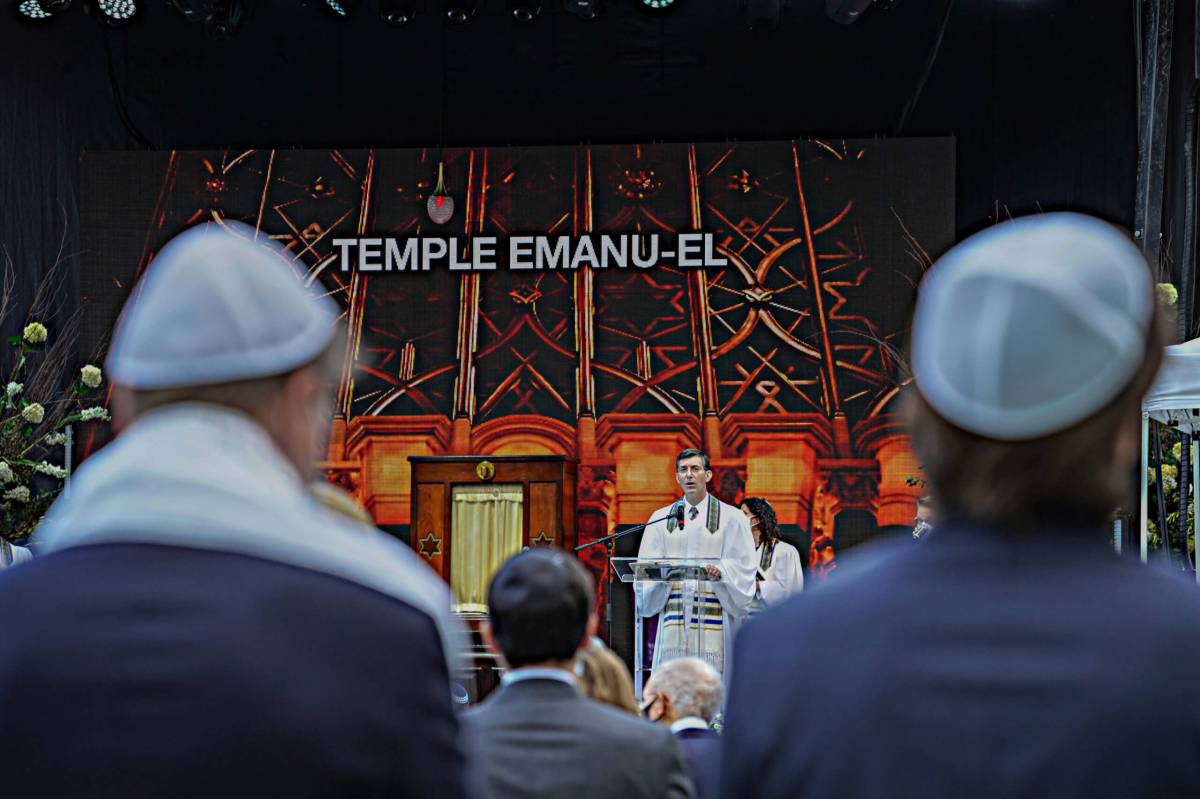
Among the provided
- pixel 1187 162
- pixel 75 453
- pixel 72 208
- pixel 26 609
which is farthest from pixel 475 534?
pixel 26 609

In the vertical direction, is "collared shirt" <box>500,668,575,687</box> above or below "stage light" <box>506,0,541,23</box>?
below

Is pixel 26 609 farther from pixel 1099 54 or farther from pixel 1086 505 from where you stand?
pixel 1099 54

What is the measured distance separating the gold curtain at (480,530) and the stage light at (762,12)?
368 cm

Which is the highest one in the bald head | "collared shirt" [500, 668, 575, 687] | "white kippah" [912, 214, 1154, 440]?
"white kippah" [912, 214, 1154, 440]

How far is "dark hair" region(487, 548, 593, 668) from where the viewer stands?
95.1 inches

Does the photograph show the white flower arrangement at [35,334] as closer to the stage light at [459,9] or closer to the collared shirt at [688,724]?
the collared shirt at [688,724]

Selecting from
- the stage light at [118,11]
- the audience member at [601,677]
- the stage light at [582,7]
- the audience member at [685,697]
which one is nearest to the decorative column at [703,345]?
the stage light at [582,7]

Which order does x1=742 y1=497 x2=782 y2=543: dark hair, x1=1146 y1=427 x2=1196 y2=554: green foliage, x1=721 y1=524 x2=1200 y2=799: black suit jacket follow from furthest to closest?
x1=742 y1=497 x2=782 y2=543: dark hair
x1=1146 y1=427 x2=1196 y2=554: green foliage
x1=721 y1=524 x2=1200 y2=799: black suit jacket

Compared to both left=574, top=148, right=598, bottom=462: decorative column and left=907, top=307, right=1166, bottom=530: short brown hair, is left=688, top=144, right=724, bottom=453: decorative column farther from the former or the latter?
left=907, top=307, right=1166, bottom=530: short brown hair

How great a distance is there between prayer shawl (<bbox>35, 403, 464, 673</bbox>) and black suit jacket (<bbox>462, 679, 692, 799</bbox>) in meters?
1.28

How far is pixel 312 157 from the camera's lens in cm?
1165

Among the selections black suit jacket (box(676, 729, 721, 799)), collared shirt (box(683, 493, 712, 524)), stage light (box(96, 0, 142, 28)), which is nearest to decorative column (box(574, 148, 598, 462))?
collared shirt (box(683, 493, 712, 524))

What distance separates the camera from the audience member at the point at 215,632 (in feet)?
3.57

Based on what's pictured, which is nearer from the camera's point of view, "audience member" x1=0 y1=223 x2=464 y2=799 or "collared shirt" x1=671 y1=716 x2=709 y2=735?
"audience member" x1=0 y1=223 x2=464 y2=799
